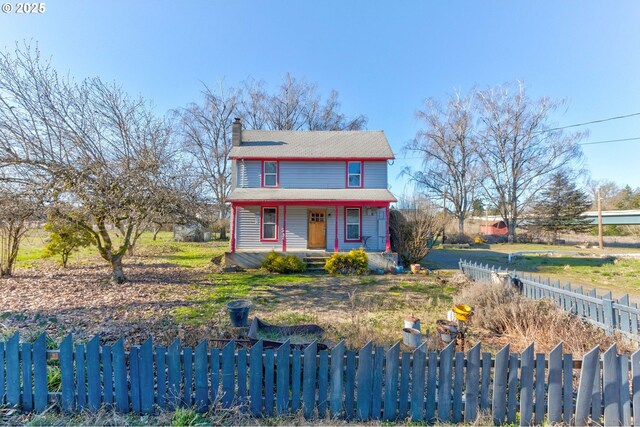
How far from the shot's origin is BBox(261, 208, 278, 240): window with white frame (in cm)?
1448

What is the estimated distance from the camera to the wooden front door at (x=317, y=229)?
47.9 ft

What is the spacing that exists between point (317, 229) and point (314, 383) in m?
11.7

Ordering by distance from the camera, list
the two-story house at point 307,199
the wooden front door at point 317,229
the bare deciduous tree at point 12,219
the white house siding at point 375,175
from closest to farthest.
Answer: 1. the bare deciduous tree at point 12,219
2. the two-story house at point 307,199
3. the wooden front door at point 317,229
4. the white house siding at point 375,175

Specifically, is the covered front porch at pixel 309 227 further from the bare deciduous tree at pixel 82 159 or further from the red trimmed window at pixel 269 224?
the bare deciduous tree at pixel 82 159

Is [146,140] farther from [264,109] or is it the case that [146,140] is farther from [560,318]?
[264,109]

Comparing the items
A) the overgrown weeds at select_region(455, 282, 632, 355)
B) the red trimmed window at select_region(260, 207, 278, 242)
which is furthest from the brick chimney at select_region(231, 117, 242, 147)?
the overgrown weeds at select_region(455, 282, 632, 355)

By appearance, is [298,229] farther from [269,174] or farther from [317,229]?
[269,174]

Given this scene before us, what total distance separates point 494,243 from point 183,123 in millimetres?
36638

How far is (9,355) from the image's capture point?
307 centimetres

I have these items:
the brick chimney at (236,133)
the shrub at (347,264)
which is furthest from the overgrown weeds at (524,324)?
the brick chimney at (236,133)

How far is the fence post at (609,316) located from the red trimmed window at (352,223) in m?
10.2

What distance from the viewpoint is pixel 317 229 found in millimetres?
14656

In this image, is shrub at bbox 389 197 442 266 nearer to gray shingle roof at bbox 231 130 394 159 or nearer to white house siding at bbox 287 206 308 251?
gray shingle roof at bbox 231 130 394 159

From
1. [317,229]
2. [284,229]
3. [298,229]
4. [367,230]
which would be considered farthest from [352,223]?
[284,229]
